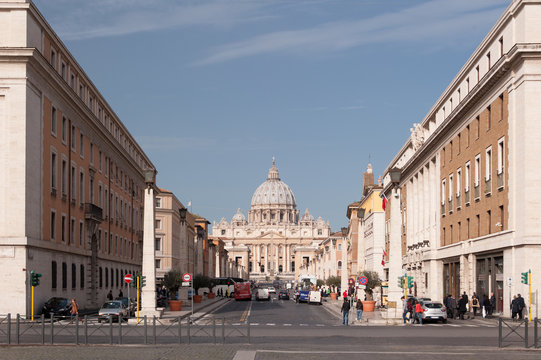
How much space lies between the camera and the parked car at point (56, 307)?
157 ft

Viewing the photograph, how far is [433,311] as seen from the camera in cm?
4659

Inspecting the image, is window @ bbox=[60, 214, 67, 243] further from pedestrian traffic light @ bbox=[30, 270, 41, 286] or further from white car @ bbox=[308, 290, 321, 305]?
white car @ bbox=[308, 290, 321, 305]

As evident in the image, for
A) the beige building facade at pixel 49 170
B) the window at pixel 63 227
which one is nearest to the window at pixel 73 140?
the beige building facade at pixel 49 170

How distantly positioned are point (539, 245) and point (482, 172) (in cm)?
942

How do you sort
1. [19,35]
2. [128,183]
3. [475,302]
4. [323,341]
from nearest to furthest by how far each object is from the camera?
[323,341], [19,35], [475,302], [128,183]

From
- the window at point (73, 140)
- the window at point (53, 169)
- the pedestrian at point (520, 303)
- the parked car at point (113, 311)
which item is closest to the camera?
the pedestrian at point (520, 303)

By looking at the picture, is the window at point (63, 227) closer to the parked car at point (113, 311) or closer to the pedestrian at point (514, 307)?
the parked car at point (113, 311)

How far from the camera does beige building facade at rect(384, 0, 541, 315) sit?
44.2 m

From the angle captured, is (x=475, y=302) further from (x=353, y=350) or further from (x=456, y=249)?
(x=353, y=350)

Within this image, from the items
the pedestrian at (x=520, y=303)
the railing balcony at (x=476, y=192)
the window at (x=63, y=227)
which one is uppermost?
the railing balcony at (x=476, y=192)

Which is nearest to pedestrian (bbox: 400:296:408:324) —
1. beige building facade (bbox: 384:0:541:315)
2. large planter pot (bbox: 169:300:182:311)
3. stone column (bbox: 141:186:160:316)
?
beige building facade (bbox: 384:0:541:315)

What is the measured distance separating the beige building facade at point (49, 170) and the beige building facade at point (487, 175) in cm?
1970

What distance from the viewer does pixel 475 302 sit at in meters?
51.5

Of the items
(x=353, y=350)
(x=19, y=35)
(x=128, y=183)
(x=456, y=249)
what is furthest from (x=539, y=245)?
(x=128, y=183)
